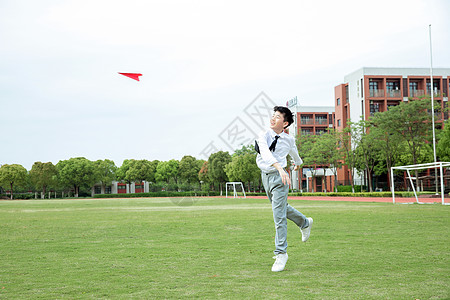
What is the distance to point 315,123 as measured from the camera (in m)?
78.2

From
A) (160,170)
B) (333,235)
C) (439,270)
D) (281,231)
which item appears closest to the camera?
(439,270)

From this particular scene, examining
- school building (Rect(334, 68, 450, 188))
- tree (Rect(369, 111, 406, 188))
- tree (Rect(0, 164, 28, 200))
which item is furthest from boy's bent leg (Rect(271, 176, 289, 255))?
tree (Rect(0, 164, 28, 200))

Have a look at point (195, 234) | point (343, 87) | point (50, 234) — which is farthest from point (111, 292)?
point (343, 87)

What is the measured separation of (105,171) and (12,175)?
15707 mm

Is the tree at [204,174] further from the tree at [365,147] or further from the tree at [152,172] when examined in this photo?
the tree at [365,147]

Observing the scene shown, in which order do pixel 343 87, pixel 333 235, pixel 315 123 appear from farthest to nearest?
pixel 315 123 → pixel 343 87 → pixel 333 235

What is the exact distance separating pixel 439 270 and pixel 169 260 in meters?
3.10

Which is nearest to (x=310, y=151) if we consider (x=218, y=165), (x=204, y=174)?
(x=218, y=165)

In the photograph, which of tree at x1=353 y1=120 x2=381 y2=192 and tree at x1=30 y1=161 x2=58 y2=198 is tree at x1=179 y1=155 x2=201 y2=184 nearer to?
tree at x1=30 y1=161 x2=58 y2=198

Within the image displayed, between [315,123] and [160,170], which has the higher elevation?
[315,123]

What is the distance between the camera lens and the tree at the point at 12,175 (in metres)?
77.2

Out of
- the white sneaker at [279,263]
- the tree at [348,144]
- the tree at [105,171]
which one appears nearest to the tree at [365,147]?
the tree at [348,144]

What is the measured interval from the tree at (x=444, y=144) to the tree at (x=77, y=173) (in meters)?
57.5

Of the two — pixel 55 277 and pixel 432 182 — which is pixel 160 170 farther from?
pixel 55 277
